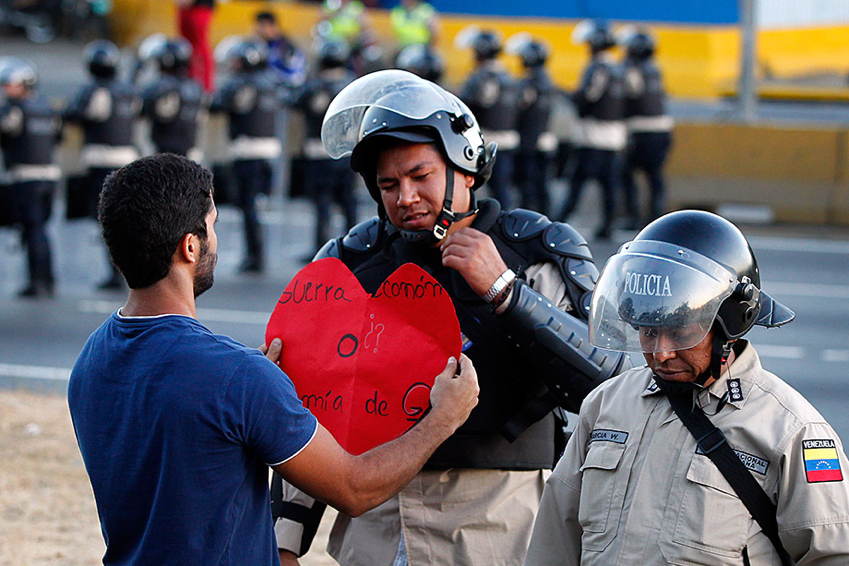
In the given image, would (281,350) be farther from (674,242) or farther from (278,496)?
(674,242)

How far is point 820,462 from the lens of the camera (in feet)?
8.66

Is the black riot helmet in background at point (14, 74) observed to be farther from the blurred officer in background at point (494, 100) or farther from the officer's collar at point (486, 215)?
the officer's collar at point (486, 215)

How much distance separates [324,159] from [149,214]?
1214cm

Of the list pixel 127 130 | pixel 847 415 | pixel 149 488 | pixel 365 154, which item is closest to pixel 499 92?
pixel 127 130

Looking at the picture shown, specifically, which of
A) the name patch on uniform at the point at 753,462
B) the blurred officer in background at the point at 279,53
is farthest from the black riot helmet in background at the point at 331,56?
the name patch on uniform at the point at 753,462

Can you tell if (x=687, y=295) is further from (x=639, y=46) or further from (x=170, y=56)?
(x=639, y=46)

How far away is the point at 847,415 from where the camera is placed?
852 centimetres

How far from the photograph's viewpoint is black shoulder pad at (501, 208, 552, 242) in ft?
11.7

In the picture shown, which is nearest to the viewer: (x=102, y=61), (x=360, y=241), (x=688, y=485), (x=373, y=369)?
(x=688, y=485)

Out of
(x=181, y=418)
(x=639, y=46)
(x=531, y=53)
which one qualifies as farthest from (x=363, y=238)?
(x=531, y=53)

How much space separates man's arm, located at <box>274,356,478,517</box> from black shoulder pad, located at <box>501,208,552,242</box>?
55 cm

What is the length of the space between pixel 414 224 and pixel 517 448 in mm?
623

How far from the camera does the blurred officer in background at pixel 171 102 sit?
13.7 m

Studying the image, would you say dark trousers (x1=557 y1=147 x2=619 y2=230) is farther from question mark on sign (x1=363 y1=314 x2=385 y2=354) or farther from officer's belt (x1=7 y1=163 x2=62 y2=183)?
question mark on sign (x1=363 y1=314 x2=385 y2=354)
